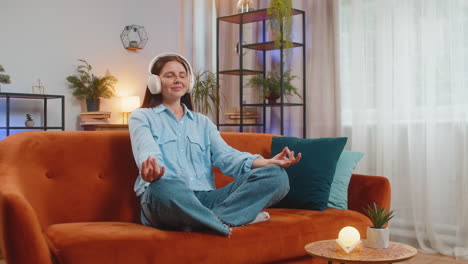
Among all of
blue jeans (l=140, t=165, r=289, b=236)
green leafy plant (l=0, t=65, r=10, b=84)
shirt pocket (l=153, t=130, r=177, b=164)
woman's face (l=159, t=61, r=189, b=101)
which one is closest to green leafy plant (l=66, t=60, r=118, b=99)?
green leafy plant (l=0, t=65, r=10, b=84)

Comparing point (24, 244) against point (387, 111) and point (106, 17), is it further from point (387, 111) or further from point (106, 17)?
point (106, 17)

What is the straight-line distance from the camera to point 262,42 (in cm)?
461

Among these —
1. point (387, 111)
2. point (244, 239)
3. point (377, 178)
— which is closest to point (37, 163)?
point (244, 239)

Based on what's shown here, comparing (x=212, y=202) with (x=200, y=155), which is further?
(x=200, y=155)

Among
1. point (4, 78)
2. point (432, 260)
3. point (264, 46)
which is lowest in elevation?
point (432, 260)

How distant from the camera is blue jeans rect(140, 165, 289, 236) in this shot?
217 centimetres

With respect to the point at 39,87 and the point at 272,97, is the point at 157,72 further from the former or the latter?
the point at 39,87

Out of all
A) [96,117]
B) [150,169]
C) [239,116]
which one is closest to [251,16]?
[239,116]

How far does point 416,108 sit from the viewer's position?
12.8ft

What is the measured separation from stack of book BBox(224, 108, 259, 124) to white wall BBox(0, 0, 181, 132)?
1242 mm

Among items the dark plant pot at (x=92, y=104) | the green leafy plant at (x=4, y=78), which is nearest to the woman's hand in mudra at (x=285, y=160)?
the green leafy plant at (x=4, y=78)

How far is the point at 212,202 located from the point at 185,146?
12.0 inches

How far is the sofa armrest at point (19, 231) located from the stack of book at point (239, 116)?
2.93m

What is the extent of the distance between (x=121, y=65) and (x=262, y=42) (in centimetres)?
165
